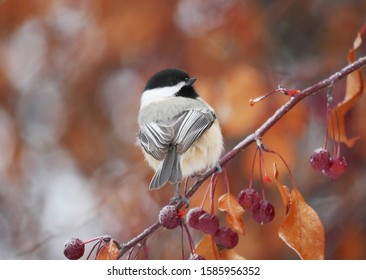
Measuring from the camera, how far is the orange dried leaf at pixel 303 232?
79cm

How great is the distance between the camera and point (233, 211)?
800 mm

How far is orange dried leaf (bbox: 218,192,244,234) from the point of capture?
2.60 feet

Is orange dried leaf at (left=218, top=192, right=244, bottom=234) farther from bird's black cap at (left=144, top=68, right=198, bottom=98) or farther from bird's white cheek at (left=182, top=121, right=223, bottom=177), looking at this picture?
bird's black cap at (left=144, top=68, right=198, bottom=98)

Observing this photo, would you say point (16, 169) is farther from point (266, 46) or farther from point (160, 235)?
point (266, 46)

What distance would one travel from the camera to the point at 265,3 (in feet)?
5.60

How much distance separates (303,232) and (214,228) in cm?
12

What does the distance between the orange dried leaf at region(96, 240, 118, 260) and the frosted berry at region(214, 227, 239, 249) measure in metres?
0.14

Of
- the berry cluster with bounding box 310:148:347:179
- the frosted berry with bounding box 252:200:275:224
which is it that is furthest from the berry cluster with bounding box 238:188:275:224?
the berry cluster with bounding box 310:148:347:179

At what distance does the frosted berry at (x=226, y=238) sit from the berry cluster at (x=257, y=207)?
0.13 ft

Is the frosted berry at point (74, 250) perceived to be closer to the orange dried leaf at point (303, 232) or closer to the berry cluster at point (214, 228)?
the berry cluster at point (214, 228)

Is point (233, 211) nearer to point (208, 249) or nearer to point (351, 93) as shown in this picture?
point (208, 249)

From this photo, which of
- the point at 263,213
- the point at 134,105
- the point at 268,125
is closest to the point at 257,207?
the point at 263,213

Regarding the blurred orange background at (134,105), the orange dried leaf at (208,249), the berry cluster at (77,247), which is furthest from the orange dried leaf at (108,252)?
the blurred orange background at (134,105)
